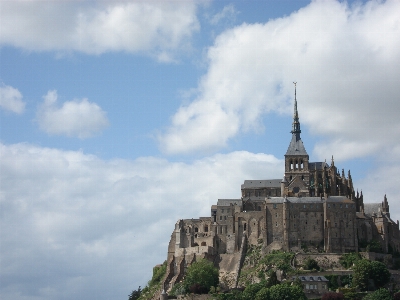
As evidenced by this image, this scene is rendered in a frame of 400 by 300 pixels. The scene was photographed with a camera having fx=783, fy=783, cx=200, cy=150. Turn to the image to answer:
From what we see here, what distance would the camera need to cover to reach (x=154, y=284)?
14075cm

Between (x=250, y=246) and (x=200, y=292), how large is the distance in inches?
629

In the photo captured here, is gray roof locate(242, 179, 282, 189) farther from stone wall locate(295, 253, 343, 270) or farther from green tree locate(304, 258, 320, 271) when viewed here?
green tree locate(304, 258, 320, 271)

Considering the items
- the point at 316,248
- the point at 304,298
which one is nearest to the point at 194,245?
the point at 316,248

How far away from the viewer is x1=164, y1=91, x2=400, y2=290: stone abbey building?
131 metres

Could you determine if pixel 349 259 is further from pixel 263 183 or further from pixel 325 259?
pixel 263 183

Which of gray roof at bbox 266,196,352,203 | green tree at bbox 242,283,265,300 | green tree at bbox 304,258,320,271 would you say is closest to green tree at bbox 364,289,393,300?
green tree at bbox 304,258,320,271

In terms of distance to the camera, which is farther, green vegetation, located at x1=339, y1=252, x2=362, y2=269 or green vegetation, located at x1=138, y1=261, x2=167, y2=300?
green vegetation, located at x1=138, y1=261, x2=167, y2=300

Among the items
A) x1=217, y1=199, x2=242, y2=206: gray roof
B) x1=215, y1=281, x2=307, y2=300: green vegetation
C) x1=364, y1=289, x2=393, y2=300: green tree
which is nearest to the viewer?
x1=364, y1=289, x2=393, y2=300: green tree

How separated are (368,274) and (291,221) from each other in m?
18.5

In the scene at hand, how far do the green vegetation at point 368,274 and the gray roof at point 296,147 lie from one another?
32025 millimetres

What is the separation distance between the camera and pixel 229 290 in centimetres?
12344

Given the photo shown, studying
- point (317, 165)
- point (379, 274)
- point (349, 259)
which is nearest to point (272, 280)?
point (349, 259)

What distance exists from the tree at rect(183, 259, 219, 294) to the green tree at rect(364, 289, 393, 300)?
82.4 ft

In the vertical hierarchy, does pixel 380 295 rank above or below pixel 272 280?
below
